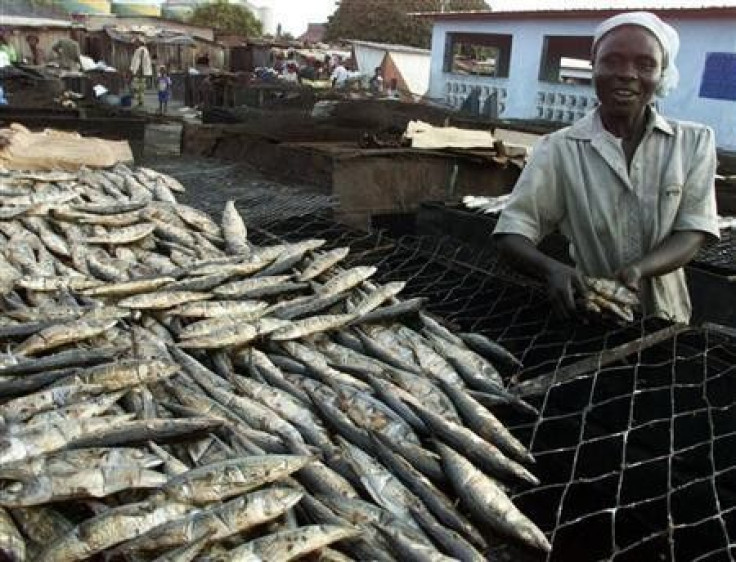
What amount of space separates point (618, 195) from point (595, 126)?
47 cm

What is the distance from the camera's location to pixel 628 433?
10.9ft

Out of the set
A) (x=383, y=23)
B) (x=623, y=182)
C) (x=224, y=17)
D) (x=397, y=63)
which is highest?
(x=224, y=17)

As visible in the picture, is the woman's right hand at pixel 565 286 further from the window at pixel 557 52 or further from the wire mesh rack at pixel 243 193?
the window at pixel 557 52

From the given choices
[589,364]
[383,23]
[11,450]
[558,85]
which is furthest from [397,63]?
[11,450]

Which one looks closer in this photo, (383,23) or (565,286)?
(565,286)

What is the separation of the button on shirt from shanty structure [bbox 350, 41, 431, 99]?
1228 inches

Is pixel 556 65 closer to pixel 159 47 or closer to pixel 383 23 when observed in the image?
pixel 159 47

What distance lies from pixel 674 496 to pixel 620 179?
1.90 m

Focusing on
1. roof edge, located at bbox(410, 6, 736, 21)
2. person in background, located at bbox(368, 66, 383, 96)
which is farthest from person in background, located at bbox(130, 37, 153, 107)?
roof edge, located at bbox(410, 6, 736, 21)

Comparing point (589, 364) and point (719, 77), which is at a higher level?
point (719, 77)

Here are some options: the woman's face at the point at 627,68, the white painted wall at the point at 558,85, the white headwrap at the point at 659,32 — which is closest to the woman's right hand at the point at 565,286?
the woman's face at the point at 627,68

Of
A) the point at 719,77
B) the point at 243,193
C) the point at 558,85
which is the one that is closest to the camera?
the point at 243,193

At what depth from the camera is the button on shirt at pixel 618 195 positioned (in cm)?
420

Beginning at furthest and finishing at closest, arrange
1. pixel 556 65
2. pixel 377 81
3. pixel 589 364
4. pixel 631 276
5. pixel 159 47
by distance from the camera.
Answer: pixel 159 47, pixel 377 81, pixel 556 65, pixel 631 276, pixel 589 364
